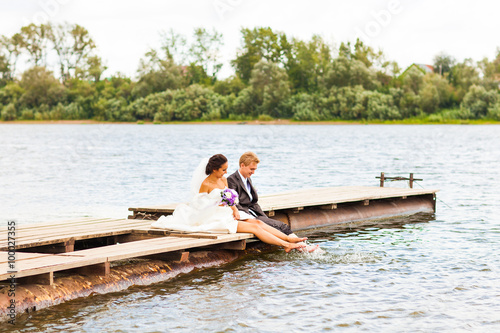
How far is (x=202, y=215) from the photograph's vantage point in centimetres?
1067

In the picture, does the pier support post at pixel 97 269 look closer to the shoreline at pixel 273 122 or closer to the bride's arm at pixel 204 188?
the bride's arm at pixel 204 188

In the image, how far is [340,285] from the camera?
9594 mm

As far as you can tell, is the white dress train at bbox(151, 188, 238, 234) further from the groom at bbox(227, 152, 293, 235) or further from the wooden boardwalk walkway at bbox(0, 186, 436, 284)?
the groom at bbox(227, 152, 293, 235)

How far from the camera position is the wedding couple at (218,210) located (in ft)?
34.5

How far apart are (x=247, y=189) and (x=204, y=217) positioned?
1035mm

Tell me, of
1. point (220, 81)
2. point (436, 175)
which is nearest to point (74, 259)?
point (436, 175)

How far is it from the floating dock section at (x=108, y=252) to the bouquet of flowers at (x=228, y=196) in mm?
541

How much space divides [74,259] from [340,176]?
22267 millimetres

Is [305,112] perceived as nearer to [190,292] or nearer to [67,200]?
[67,200]

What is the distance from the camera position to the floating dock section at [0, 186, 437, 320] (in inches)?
304

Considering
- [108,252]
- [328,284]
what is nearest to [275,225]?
[328,284]

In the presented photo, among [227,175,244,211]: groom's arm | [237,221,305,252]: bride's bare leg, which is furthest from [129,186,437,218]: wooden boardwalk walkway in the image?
[237,221,305,252]: bride's bare leg

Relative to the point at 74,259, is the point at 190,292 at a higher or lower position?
lower

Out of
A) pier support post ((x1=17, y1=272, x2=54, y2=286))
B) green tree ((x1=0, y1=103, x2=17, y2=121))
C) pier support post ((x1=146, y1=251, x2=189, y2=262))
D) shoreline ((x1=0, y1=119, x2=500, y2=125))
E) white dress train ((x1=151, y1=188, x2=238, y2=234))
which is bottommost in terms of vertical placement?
pier support post ((x1=146, y1=251, x2=189, y2=262))
